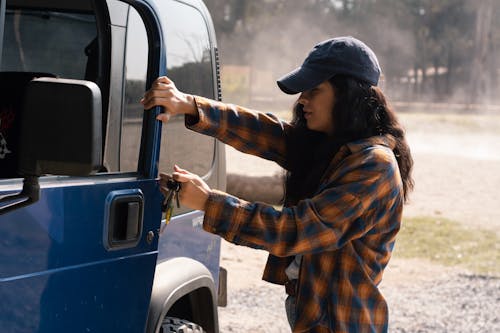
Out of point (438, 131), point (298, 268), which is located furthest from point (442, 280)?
point (438, 131)

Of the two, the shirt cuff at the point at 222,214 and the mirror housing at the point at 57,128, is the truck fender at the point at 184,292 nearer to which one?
the shirt cuff at the point at 222,214

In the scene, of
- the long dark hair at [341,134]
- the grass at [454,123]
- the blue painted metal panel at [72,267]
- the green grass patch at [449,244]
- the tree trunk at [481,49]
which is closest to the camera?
the blue painted metal panel at [72,267]

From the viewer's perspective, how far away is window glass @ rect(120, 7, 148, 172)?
3.21 meters

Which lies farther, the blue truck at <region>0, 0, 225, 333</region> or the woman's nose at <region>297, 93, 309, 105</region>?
the woman's nose at <region>297, 93, 309, 105</region>

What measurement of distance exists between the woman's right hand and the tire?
32.5 inches

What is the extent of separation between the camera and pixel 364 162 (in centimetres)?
285

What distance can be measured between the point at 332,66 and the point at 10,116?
1.16m

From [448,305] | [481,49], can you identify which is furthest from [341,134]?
[481,49]

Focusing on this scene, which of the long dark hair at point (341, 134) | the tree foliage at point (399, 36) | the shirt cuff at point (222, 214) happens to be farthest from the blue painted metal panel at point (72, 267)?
the tree foliage at point (399, 36)

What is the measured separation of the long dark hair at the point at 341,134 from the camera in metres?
3.00

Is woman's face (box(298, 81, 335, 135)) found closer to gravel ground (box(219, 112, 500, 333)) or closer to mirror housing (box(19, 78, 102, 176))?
mirror housing (box(19, 78, 102, 176))

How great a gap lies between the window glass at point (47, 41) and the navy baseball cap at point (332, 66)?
917 millimetres

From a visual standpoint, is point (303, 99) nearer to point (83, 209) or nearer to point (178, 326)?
point (83, 209)

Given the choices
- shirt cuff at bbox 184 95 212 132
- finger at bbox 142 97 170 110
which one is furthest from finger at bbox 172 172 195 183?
shirt cuff at bbox 184 95 212 132
